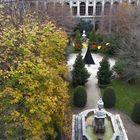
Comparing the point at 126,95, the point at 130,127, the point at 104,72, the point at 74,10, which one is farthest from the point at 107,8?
the point at 130,127

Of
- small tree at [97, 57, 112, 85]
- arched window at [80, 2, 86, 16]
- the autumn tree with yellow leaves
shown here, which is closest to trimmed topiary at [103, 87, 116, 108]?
small tree at [97, 57, 112, 85]

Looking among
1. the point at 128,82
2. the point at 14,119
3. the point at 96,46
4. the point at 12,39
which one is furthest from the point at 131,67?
the point at 14,119

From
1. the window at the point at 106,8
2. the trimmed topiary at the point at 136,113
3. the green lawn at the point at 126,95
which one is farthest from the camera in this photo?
the window at the point at 106,8

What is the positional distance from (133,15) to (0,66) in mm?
33216

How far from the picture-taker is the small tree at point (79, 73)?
36.6 metres

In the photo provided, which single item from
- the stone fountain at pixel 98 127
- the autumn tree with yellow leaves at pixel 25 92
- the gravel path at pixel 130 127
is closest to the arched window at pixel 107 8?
the gravel path at pixel 130 127

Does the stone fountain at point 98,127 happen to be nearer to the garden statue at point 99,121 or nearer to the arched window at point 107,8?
the garden statue at point 99,121

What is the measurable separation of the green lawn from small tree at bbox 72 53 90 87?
3766mm

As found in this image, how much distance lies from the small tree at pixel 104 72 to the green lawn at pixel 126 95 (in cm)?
143

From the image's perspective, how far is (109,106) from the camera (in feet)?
109

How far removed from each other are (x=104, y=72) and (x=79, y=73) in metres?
2.70

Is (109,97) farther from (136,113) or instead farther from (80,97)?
(136,113)

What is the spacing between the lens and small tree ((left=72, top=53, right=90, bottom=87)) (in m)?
36.6

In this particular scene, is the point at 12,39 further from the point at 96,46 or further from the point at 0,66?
the point at 96,46
